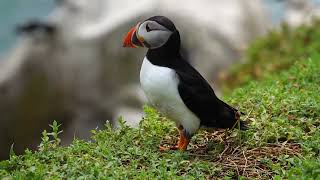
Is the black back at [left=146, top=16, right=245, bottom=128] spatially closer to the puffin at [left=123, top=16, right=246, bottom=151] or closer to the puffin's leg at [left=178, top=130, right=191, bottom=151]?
the puffin at [left=123, top=16, right=246, bottom=151]

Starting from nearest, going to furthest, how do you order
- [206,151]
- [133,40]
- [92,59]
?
1. [133,40]
2. [206,151]
3. [92,59]

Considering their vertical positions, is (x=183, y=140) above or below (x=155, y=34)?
below

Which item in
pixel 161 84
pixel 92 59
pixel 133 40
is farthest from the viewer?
pixel 92 59

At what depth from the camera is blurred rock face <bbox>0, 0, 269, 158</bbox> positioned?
1072 cm

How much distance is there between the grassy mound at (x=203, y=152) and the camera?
163 inches

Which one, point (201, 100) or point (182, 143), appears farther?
point (182, 143)

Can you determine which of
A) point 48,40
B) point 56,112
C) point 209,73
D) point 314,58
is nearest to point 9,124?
point 56,112

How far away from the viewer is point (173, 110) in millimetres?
4477

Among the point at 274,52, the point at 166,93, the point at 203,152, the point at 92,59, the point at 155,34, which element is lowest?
the point at 203,152

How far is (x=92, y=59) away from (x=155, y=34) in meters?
6.75

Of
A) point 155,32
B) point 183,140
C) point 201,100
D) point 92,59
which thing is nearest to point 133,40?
point 155,32

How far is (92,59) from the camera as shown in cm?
1116

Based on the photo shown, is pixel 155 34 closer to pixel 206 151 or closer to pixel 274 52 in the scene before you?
pixel 206 151

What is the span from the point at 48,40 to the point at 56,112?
1.25m
